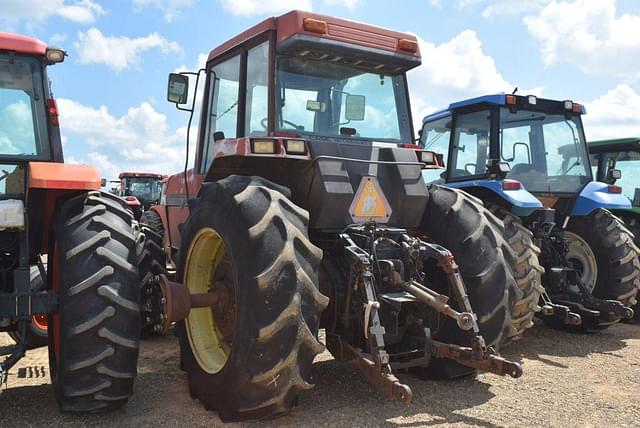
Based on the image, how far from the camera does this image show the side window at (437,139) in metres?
7.76

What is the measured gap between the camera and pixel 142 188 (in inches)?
738

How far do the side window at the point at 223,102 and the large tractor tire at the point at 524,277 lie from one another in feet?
8.38

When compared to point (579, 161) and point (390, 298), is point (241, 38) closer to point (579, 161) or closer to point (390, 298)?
point (390, 298)

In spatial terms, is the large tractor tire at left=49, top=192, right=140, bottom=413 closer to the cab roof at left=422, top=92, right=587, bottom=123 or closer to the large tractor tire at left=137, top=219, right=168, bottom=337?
the large tractor tire at left=137, top=219, right=168, bottom=337

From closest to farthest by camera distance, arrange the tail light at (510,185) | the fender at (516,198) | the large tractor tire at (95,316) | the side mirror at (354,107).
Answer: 1. the large tractor tire at (95,316)
2. the side mirror at (354,107)
3. the fender at (516,198)
4. the tail light at (510,185)

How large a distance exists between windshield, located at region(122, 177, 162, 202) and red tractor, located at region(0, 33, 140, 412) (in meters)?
14.8

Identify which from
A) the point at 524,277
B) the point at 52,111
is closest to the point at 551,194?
the point at 524,277

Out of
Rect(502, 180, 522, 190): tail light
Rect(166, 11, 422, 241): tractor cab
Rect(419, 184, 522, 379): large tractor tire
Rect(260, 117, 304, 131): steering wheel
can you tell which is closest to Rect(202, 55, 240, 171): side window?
Rect(166, 11, 422, 241): tractor cab

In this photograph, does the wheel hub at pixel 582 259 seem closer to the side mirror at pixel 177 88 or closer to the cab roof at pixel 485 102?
the cab roof at pixel 485 102

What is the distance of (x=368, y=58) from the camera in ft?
A: 15.3

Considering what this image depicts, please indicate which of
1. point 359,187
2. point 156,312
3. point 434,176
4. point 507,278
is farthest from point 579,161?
point 156,312

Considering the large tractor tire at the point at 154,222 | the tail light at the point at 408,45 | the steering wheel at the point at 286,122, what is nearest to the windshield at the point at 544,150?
the tail light at the point at 408,45

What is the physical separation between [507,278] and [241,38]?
9.08 feet

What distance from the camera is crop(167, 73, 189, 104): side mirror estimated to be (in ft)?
17.1
